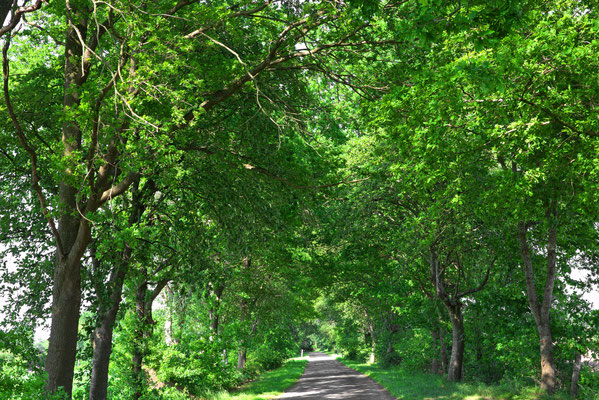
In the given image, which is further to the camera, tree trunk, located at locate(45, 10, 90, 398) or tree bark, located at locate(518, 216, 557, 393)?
tree bark, located at locate(518, 216, 557, 393)

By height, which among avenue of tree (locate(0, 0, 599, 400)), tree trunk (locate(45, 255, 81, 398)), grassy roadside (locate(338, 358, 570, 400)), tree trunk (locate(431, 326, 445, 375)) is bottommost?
grassy roadside (locate(338, 358, 570, 400))

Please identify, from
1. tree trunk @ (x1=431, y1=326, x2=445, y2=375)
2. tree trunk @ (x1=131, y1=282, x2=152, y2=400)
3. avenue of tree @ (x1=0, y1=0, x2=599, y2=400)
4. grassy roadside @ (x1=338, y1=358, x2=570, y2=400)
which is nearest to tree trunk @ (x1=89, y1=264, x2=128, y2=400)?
avenue of tree @ (x1=0, y1=0, x2=599, y2=400)

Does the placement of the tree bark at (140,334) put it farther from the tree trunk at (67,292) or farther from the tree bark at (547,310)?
the tree bark at (547,310)

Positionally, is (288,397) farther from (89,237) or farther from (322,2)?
(322,2)

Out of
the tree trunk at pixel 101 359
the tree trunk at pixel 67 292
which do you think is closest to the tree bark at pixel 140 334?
the tree trunk at pixel 101 359

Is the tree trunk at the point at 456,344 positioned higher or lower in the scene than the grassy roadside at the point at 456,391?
higher

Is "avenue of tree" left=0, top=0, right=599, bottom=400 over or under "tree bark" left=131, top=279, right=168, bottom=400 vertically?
over

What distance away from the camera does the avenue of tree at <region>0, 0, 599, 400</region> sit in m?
8.30

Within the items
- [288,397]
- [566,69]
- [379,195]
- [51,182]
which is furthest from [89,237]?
[288,397]

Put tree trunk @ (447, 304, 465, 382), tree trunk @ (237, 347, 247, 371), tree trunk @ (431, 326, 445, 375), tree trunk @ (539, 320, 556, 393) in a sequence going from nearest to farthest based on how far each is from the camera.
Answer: tree trunk @ (539, 320, 556, 393) → tree trunk @ (447, 304, 465, 382) → tree trunk @ (431, 326, 445, 375) → tree trunk @ (237, 347, 247, 371)

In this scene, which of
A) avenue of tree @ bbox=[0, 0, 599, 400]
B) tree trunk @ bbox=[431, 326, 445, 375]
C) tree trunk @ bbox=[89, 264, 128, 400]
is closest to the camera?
avenue of tree @ bbox=[0, 0, 599, 400]

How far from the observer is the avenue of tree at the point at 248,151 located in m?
8.30

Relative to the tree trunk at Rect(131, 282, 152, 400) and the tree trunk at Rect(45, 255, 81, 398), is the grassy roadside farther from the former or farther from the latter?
the tree trunk at Rect(45, 255, 81, 398)

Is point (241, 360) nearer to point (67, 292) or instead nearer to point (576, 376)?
point (576, 376)
